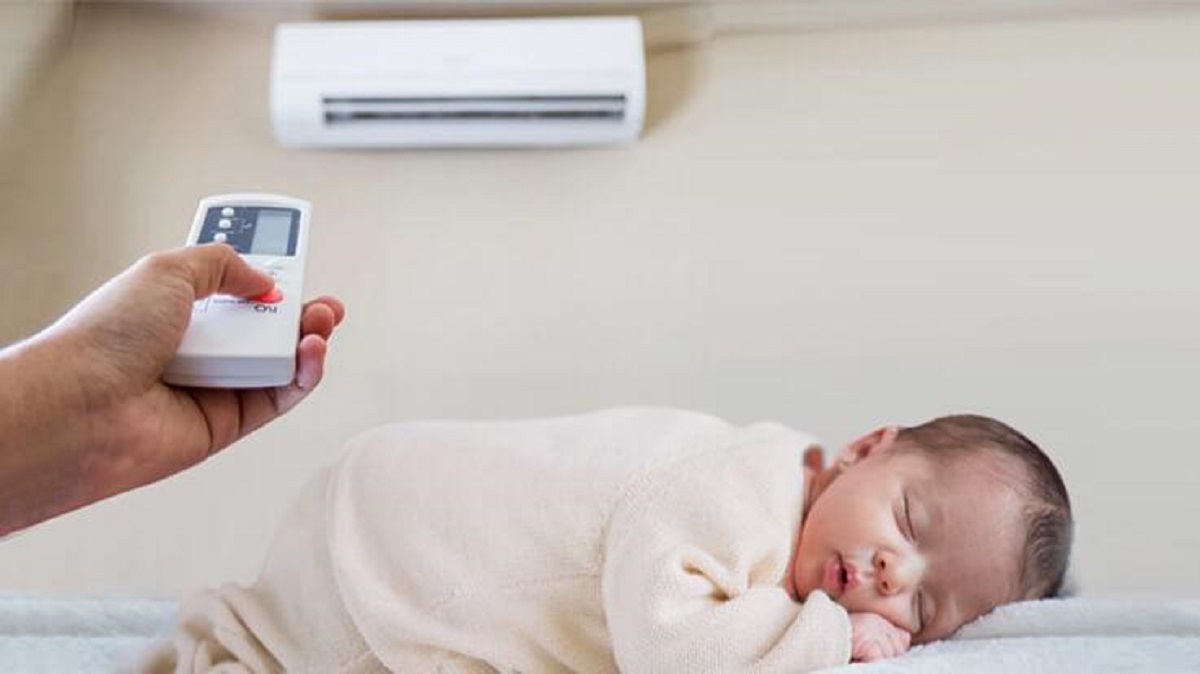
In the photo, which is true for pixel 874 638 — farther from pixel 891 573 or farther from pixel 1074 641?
pixel 1074 641

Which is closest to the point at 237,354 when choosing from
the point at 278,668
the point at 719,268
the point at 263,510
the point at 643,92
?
the point at 278,668

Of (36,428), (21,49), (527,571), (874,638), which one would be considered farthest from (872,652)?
(21,49)

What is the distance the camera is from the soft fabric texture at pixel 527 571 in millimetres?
1079

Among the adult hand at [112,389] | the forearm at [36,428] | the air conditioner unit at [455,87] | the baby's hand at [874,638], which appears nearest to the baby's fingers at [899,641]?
the baby's hand at [874,638]

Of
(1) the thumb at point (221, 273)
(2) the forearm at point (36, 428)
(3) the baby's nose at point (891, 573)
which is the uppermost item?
(1) the thumb at point (221, 273)

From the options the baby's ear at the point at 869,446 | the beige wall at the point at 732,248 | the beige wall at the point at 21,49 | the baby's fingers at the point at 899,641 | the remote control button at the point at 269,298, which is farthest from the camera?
the beige wall at the point at 21,49

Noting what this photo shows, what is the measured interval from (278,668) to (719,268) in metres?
0.72

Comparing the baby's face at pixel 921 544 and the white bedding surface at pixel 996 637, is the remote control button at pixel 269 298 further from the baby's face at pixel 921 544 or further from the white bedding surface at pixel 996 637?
the baby's face at pixel 921 544

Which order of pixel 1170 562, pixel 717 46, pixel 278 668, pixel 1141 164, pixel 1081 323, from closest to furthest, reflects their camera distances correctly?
pixel 278 668 < pixel 1170 562 < pixel 1081 323 < pixel 1141 164 < pixel 717 46

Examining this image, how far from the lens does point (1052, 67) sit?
183 centimetres

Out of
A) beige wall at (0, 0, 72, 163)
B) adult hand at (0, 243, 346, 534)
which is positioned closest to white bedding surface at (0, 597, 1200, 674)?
adult hand at (0, 243, 346, 534)

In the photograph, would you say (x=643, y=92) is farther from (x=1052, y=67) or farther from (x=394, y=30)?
(x=1052, y=67)

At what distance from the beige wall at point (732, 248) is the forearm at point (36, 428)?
1.30 feet

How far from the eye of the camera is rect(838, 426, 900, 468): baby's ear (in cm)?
126
